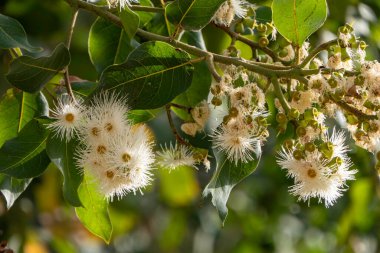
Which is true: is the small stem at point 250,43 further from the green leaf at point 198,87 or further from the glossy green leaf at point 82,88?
the glossy green leaf at point 82,88

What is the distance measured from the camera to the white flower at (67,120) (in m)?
1.57

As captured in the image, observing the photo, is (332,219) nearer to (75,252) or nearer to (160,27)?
(75,252)

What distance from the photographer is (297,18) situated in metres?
1.68

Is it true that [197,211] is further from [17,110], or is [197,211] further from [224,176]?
[224,176]

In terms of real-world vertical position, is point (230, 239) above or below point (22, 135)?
below

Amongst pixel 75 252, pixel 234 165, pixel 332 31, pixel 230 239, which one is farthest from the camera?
pixel 230 239

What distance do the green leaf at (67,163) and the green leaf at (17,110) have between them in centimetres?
20

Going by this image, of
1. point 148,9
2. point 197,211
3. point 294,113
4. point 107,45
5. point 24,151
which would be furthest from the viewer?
point 197,211

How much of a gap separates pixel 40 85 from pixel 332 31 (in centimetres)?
154

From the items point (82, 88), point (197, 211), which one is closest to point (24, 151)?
point (82, 88)

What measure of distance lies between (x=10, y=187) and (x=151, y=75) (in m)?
0.42

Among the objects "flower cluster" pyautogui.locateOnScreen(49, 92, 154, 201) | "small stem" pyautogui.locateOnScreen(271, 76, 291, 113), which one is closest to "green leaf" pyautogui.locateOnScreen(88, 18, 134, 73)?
"flower cluster" pyautogui.locateOnScreen(49, 92, 154, 201)

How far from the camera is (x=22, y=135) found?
5.48 ft

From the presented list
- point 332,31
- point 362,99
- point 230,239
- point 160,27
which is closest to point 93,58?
point 160,27
